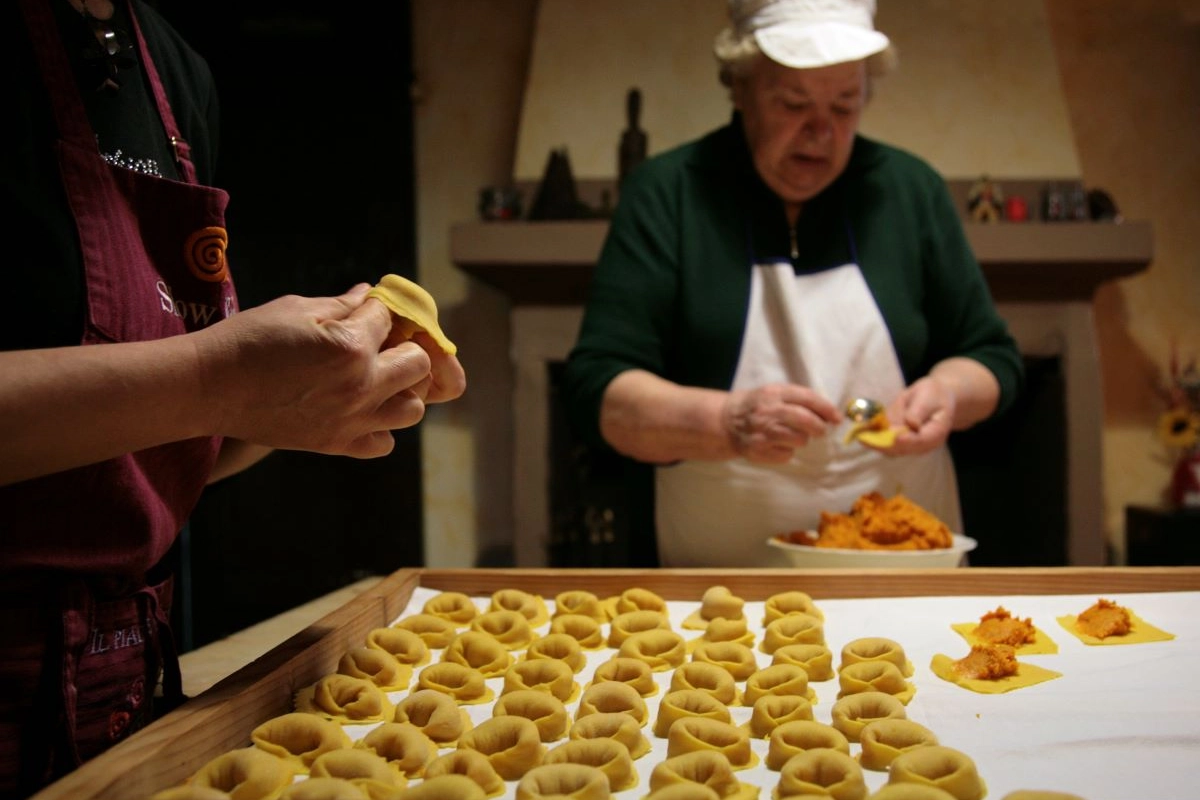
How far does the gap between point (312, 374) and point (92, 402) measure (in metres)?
0.13

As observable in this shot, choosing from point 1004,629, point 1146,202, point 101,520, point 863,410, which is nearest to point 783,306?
point 863,410

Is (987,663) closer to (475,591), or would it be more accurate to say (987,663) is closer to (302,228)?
(475,591)

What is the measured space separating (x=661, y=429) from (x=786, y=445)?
183 millimetres

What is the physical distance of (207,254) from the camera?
0.84 meters

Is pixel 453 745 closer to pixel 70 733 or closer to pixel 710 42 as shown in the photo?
pixel 70 733

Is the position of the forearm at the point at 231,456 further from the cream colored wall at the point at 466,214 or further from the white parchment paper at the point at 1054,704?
the cream colored wall at the point at 466,214

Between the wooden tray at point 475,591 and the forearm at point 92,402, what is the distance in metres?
0.20

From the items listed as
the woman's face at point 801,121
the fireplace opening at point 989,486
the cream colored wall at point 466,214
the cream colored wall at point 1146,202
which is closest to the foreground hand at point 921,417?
the woman's face at point 801,121

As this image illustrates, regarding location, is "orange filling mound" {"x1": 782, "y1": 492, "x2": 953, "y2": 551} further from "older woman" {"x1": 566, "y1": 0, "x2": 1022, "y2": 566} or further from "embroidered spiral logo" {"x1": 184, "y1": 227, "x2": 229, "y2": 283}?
"embroidered spiral logo" {"x1": 184, "y1": 227, "x2": 229, "y2": 283}

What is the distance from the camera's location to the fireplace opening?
2.97 metres

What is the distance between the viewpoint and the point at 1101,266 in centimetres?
275

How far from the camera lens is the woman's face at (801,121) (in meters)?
1.45

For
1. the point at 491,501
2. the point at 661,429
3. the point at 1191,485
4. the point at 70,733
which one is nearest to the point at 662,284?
the point at 661,429

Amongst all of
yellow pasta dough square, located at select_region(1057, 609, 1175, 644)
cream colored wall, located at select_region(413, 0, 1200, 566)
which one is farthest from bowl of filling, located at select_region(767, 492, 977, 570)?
cream colored wall, located at select_region(413, 0, 1200, 566)
